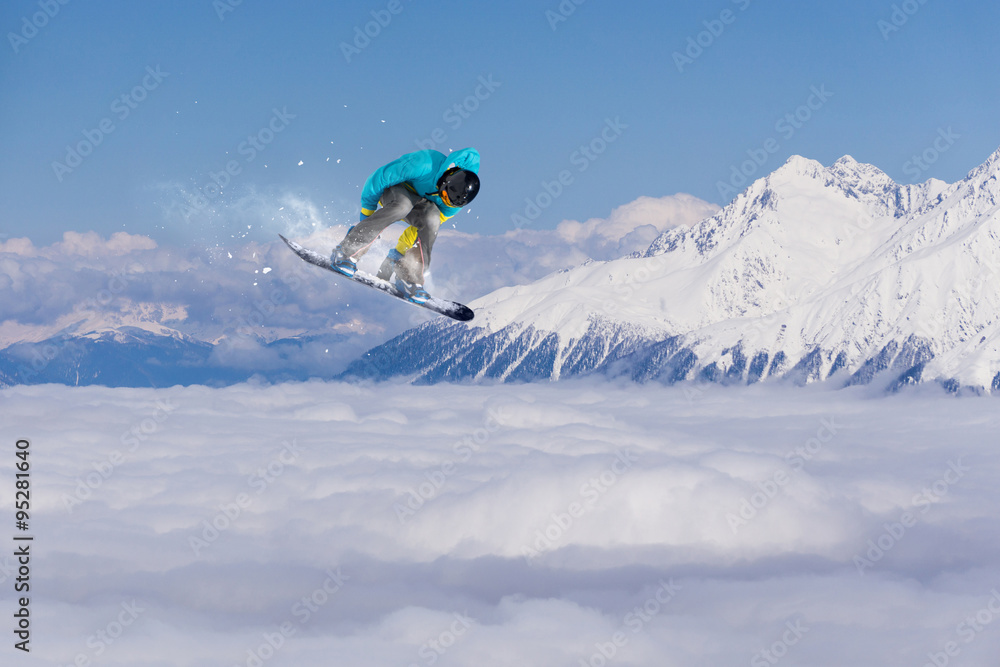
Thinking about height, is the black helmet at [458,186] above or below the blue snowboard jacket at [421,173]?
below

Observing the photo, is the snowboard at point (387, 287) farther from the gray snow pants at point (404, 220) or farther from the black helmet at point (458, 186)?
the black helmet at point (458, 186)

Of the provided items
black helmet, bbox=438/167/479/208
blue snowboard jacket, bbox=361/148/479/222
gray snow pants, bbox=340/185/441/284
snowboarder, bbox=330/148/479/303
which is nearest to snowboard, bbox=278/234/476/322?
snowboarder, bbox=330/148/479/303

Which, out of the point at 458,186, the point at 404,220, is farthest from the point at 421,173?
the point at 404,220

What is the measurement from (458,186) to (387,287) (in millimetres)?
4132

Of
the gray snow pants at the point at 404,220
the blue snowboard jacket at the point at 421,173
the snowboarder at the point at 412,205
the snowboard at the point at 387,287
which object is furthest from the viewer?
the snowboard at the point at 387,287

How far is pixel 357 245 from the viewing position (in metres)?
15.6

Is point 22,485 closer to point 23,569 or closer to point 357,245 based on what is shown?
point 23,569

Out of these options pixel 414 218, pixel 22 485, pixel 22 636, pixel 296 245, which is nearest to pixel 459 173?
pixel 414 218

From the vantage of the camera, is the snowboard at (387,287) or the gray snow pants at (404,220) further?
the snowboard at (387,287)

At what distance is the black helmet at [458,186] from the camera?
534 inches

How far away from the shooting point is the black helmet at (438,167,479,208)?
1355cm

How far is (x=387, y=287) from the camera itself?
1708 centimetres

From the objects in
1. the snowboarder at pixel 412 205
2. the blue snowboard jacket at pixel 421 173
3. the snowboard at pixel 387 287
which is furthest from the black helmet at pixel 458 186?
the snowboard at pixel 387 287

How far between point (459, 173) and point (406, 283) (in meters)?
3.96
